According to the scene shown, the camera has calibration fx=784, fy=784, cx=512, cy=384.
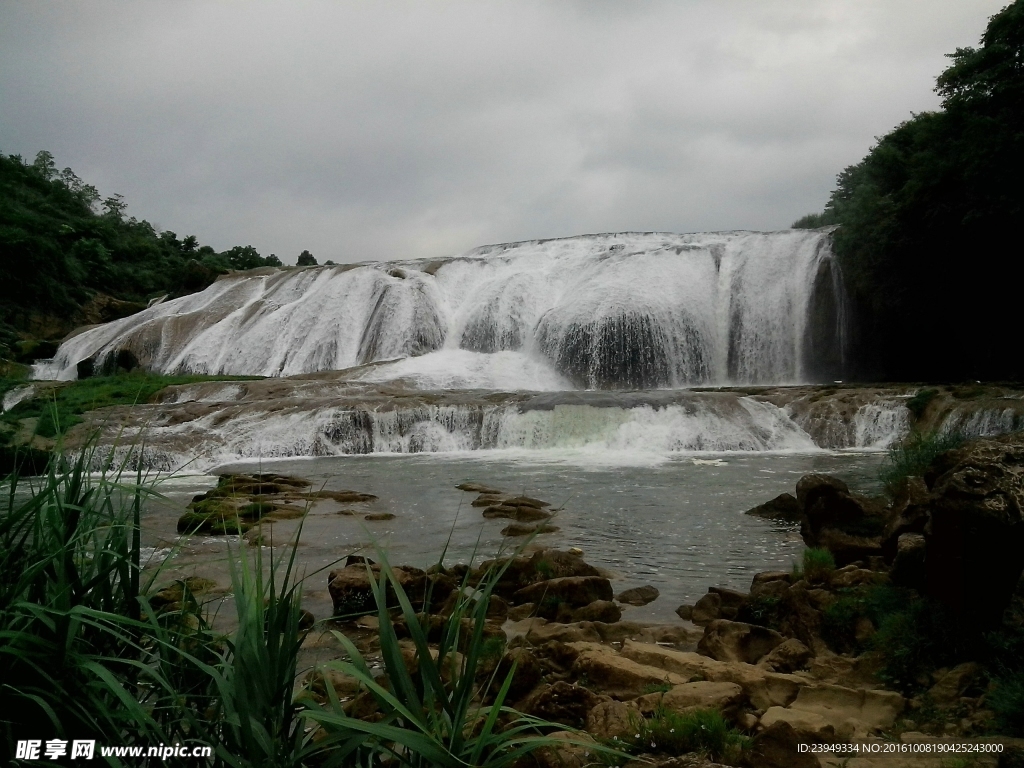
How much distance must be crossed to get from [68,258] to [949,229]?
36.4 metres

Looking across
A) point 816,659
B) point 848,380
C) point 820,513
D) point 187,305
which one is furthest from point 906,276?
point 187,305

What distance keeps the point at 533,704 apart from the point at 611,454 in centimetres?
1332

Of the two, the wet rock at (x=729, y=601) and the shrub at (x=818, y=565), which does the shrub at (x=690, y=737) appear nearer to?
the wet rock at (x=729, y=601)

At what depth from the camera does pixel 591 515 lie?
997 cm

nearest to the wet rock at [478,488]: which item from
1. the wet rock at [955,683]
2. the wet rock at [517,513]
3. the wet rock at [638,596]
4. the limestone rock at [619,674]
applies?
the wet rock at [517,513]

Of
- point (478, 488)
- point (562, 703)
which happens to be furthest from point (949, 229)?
point (562, 703)

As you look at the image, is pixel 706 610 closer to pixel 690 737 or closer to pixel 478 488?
pixel 690 737

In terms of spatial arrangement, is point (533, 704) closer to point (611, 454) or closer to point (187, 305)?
point (611, 454)

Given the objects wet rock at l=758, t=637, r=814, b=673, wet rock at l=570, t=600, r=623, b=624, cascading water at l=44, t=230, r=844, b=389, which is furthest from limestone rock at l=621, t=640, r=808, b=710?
cascading water at l=44, t=230, r=844, b=389

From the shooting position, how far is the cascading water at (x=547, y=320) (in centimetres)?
2756

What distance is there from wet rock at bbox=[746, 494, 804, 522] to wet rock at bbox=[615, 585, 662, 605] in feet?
12.1

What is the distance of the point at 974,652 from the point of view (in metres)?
→ 3.70

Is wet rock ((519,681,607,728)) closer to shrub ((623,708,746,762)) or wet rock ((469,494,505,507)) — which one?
shrub ((623,708,746,762))

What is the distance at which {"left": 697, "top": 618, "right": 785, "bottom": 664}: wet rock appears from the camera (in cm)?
450
